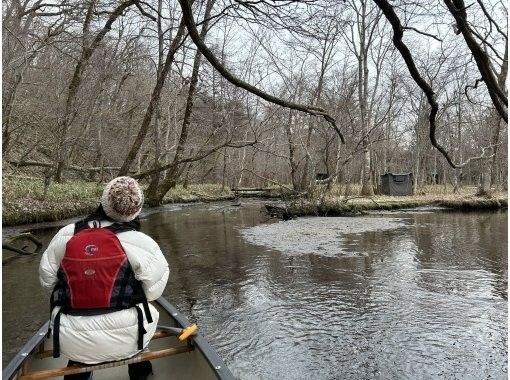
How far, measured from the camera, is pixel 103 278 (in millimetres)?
2578

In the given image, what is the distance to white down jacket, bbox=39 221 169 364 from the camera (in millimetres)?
2621

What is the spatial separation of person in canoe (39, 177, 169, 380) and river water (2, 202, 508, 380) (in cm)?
215

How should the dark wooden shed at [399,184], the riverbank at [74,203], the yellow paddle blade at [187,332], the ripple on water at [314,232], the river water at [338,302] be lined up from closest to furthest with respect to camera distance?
the yellow paddle blade at [187,332]
the river water at [338,302]
the ripple on water at [314,232]
the riverbank at [74,203]
the dark wooden shed at [399,184]

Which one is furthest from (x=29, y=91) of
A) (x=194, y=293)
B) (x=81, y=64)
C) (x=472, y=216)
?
(x=472, y=216)

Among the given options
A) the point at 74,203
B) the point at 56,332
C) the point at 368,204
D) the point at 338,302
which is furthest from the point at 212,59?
the point at 368,204

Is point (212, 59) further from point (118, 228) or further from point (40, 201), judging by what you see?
point (40, 201)

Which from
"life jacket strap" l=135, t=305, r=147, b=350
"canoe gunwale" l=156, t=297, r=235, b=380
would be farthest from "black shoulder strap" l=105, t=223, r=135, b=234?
"canoe gunwale" l=156, t=297, r=235, b=380

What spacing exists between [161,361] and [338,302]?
12.0 ft

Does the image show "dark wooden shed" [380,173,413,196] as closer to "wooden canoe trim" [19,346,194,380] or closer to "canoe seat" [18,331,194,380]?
"canoe seat" [18,331,194,380]

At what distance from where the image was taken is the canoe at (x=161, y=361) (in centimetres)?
295

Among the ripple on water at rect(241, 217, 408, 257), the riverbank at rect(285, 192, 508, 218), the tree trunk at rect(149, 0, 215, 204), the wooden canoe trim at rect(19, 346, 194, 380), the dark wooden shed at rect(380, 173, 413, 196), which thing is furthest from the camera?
the dark wooden shed at rect(380, 173, 413, 196)

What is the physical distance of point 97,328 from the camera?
8.61 feet

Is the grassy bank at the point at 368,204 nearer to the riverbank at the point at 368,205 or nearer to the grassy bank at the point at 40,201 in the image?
the riverbank at the point at 368,205

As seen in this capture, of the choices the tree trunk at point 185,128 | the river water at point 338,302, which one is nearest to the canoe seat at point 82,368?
the river water at point 338,302
